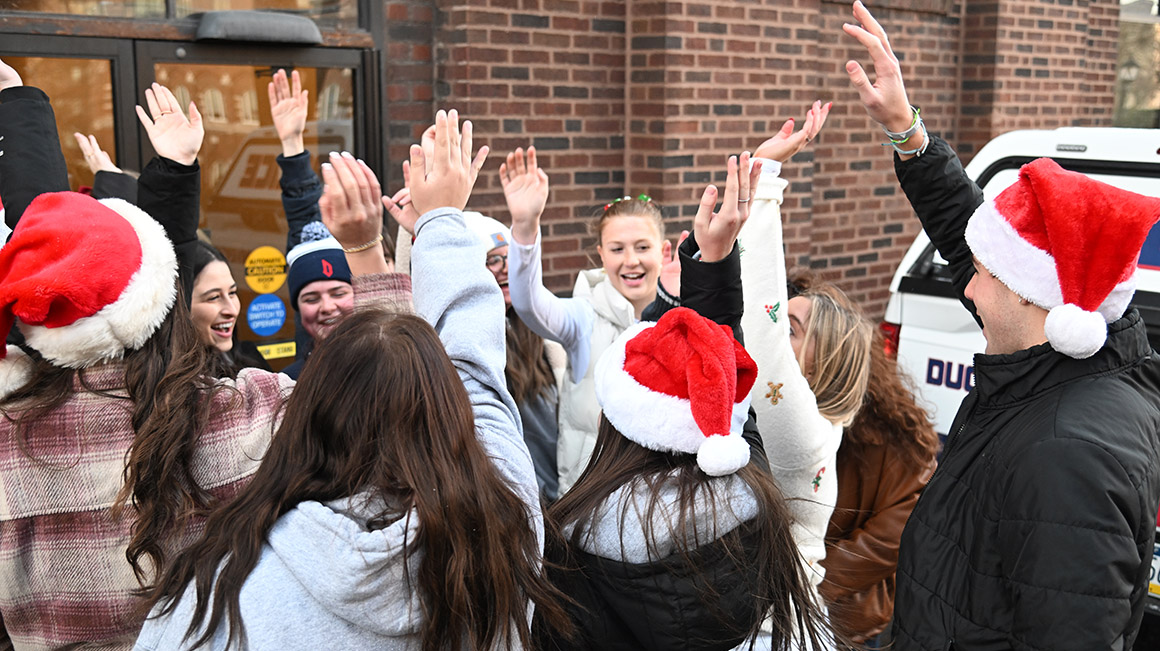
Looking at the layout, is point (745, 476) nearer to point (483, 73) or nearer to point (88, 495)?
point (88, 495)

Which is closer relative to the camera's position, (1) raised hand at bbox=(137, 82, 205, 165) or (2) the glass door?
(1) raised hand at bbox=(137, 82, 205, 165)

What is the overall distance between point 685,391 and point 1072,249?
30.6 inches

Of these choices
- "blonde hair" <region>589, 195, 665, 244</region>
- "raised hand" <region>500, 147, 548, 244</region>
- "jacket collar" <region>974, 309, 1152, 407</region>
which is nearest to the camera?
"jacket collar" <region>974, 309, 1152, 407</region>

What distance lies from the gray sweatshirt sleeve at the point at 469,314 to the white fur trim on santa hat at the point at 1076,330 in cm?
101

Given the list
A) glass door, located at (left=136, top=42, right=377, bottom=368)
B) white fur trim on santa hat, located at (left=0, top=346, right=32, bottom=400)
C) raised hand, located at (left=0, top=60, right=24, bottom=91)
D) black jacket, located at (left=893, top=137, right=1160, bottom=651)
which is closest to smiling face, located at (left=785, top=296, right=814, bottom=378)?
black jacket, located at (left=893, top=137, right=1160, bottom=651)

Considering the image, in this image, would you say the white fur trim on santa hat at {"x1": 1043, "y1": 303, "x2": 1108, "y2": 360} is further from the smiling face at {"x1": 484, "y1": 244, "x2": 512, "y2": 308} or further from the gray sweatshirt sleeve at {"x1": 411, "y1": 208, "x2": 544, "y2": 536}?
the smiling face at {"x1": 484, "y1": 244, "x2": 512, "y2": 308}

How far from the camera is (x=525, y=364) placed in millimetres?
3469

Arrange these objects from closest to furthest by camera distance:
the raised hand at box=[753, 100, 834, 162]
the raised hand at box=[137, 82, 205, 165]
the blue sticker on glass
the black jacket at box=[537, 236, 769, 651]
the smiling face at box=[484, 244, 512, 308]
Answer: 1. the black jacket at box=[537, 236, 769, 651]
2. the raised hand at box=[137, 82, 205, 165]
3. the raised hand at box=[753, 100, 834, 162]
4. the smiling face at box=[484, 244, 512, 308]
5. the blue sticker on glass

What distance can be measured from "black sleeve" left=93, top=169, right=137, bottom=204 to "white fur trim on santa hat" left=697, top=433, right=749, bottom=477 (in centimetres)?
199

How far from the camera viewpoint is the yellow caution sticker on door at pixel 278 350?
15.5 feet

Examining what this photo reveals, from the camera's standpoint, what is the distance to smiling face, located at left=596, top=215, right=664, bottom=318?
3.70 m

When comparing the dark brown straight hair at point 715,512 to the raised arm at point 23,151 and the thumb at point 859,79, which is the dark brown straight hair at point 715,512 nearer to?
the thumb at point 859,79

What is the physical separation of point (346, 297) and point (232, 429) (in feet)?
4.80

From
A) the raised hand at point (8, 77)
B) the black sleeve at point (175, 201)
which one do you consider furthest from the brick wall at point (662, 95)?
the black sleeve at point (175, 201)
